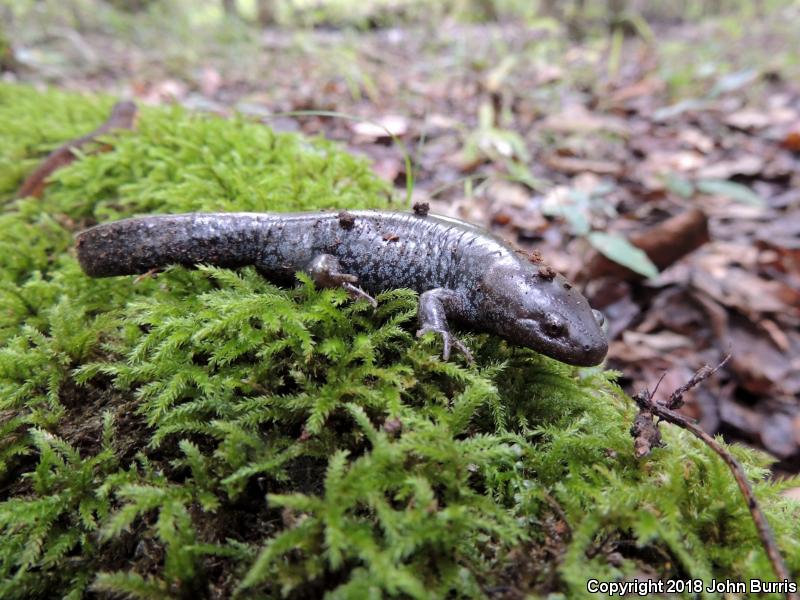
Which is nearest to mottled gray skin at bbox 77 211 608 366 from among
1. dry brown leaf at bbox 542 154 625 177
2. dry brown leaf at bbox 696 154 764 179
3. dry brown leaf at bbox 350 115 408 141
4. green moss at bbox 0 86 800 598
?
green moss at bbox 0 86 800 598

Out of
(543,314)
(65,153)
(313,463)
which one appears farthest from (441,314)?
(65,153)

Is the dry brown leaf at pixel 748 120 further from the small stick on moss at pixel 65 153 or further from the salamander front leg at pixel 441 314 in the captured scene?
the small stick on moss at pixel 65 153

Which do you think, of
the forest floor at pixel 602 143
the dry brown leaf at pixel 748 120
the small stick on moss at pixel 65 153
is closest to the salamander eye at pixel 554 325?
Answer: the forest floor at pixel 602 143

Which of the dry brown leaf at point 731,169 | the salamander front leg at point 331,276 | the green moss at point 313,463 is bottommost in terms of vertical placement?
the dry brown leaf at point 731,169

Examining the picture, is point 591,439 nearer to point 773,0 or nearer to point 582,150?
point 582,150

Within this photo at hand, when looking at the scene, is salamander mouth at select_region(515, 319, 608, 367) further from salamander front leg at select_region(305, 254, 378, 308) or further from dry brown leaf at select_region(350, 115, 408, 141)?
dry brown leaf at select_region(350, 115, 408, 141)

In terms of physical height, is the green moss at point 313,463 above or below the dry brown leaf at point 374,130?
below

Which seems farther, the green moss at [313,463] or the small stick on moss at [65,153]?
the small stick on moss at [65,153]

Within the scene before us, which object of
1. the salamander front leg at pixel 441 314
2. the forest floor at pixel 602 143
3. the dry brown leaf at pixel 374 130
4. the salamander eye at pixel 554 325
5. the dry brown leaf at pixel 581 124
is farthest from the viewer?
the dry brown leaf at pixel 581 124
